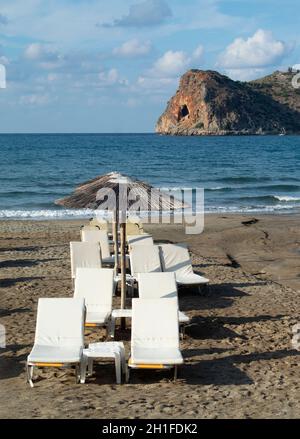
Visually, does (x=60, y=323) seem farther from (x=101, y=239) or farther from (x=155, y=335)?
(x=101, y=239)

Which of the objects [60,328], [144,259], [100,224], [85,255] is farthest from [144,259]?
[100,224]

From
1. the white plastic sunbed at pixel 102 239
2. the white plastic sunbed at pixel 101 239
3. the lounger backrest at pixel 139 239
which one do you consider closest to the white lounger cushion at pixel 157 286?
the white plastic sunbed at pixel 102 239

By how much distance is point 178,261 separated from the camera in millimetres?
13391

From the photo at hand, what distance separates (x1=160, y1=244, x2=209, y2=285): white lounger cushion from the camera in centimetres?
1295

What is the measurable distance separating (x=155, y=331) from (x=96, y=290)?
214 cm

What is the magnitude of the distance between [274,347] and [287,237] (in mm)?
11638

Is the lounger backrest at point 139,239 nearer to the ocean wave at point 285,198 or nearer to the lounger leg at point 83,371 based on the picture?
the lounger leg at point 83,371

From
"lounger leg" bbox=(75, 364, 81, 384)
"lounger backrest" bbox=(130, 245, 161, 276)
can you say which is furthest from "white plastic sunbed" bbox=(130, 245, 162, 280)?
"lounger leg" bbox=(75, 364, 81, 384)

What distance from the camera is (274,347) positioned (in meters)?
9.54

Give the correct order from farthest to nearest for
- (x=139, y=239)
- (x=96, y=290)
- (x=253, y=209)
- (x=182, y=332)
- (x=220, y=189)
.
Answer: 1. (x=220, y=189)
2. (x=253, y=209)
3. (x=139, y=239)
4. (x=96, y=290)
5. (x=182, y=332)

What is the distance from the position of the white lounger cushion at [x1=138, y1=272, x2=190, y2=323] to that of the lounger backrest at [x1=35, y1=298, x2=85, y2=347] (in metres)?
1.89

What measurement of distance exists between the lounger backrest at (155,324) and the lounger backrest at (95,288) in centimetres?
156

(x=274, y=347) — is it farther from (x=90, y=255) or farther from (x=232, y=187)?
(x=232, y=187)

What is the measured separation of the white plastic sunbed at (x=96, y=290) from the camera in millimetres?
10398
